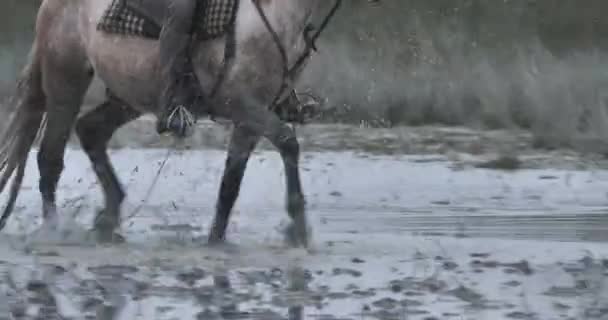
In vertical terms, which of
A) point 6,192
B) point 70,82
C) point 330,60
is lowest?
point 330,60

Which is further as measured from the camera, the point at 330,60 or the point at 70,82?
the point at 330,60

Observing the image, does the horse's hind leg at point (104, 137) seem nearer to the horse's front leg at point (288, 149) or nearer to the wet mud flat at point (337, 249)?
the wet mud flat at point (337, 249)

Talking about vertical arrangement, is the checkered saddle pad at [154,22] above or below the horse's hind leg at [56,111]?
above

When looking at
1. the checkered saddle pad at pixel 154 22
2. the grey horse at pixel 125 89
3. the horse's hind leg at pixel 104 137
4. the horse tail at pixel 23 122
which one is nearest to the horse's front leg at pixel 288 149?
the grey horse at pixel 125 89

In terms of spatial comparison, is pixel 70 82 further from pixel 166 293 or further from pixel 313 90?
pixel 313 90

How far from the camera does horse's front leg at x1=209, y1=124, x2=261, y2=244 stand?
433 inches

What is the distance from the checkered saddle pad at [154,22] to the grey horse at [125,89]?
0.17 ft

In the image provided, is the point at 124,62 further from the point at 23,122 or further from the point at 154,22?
the point at 23,122

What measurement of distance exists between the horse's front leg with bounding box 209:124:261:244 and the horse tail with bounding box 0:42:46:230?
164 cm

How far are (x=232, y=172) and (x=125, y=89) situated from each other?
3.09 feet

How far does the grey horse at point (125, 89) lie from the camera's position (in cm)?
1074

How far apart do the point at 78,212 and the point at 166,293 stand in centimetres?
379

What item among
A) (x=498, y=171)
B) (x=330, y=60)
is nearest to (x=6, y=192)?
(x=498, y=171)

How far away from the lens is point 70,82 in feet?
39.5
